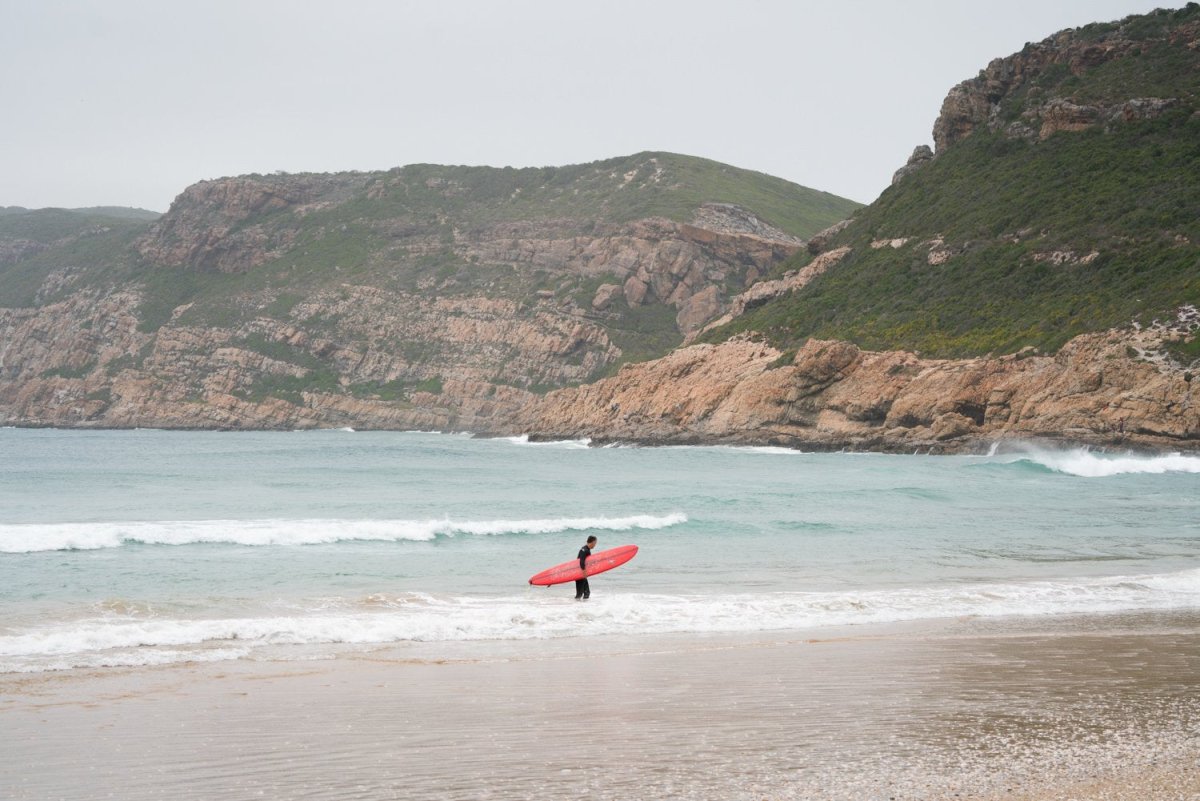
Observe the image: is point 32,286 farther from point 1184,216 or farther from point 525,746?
point 525,746

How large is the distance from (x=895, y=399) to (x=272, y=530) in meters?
47.1

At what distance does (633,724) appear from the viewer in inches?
363

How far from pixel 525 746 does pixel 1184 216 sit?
2681 inches

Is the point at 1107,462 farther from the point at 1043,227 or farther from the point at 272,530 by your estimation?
the point at 272,530

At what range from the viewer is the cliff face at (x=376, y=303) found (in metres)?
130

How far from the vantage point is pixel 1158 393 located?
51.2 meters

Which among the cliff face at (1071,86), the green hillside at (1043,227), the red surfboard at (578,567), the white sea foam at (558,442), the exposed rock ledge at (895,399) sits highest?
the cliff face at (1071,86)

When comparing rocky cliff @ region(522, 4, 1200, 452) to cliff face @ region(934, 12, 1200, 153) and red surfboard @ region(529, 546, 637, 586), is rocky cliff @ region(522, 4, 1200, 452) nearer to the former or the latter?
cliff face @ region(934, 12, 1200, 153)

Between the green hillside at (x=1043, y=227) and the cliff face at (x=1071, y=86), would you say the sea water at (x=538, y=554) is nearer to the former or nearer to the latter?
the green hillside at (x=1043, y=227)

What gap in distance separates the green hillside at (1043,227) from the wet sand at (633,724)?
5098 centimetres

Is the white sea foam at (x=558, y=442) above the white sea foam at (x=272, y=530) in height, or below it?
below

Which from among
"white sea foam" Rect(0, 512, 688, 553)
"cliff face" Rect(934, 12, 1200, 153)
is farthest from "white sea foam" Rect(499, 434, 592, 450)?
"white sea foam" Rect(0, 512, 688, 553)

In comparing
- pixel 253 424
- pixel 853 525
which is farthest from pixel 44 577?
pixel 253 424

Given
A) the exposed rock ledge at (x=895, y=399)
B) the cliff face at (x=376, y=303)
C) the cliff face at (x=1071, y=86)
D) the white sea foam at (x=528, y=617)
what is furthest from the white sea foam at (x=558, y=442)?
the white sea foam at (x=528, y=617)
